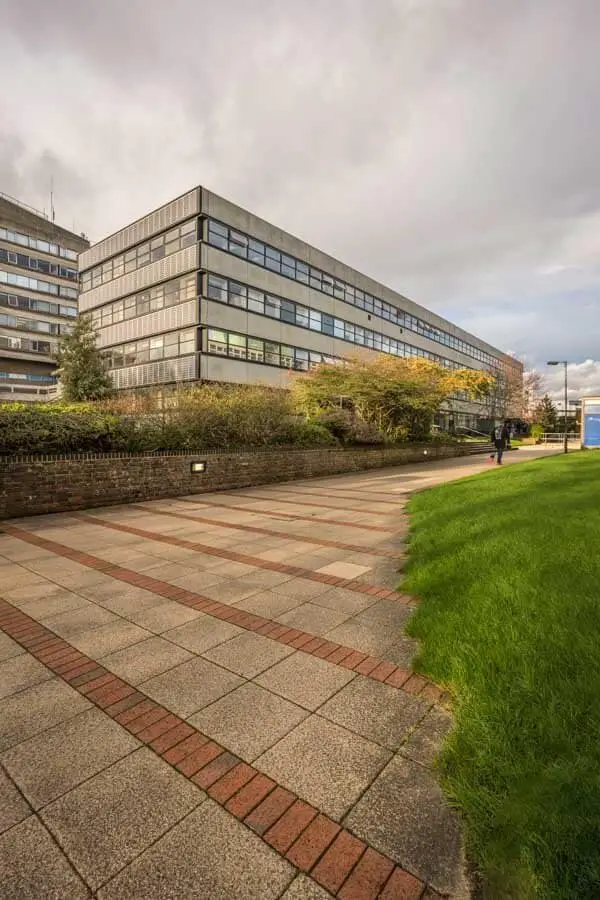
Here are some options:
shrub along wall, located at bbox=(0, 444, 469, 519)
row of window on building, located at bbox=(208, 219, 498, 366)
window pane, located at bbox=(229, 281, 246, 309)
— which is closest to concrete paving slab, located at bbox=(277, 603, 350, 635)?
shrub along wall, located at bbox=(0, 444, 469, 519)

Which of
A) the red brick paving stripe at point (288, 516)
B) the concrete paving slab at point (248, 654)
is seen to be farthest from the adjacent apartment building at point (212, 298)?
the concrete paving slab at point (248, 654)

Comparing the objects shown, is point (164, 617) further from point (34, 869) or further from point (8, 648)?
point (34, 869)

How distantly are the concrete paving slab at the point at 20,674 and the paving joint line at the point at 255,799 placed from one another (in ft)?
0.52

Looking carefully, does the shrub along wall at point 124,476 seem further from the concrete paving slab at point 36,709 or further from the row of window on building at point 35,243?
the row of window on building at point 35,243

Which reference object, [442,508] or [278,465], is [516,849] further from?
[278,465]

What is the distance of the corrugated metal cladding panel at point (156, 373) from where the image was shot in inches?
1113

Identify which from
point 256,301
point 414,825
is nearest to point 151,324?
point 256,301

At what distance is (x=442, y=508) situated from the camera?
8.95 m

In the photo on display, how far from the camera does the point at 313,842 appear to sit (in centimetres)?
197

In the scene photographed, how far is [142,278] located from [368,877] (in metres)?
34.8

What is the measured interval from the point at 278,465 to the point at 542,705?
14.5 m

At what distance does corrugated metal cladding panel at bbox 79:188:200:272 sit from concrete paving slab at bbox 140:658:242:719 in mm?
29954

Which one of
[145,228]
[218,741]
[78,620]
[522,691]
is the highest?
[145,228]

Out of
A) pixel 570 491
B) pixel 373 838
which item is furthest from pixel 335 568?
pixel 570 491
